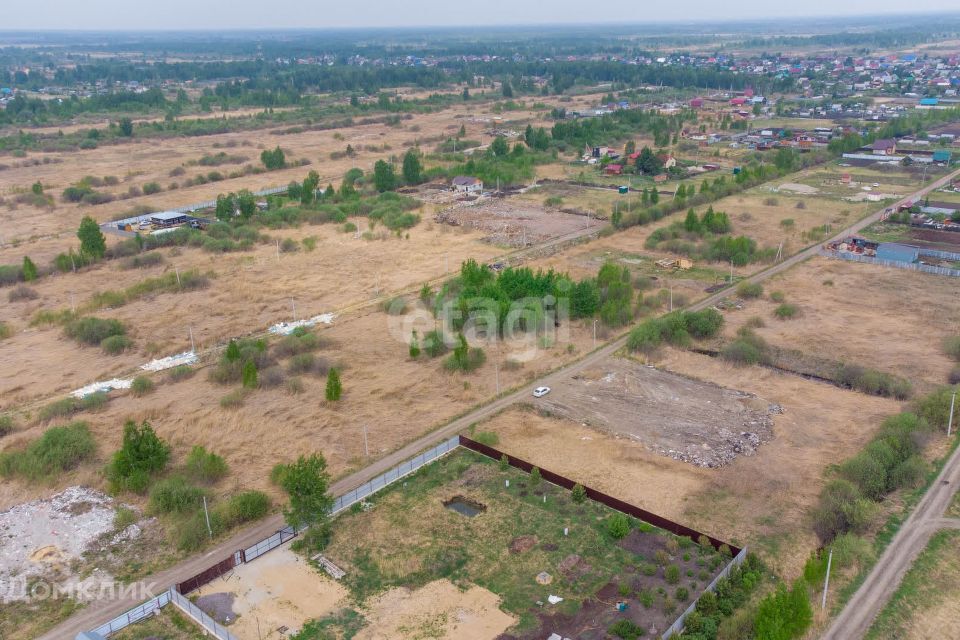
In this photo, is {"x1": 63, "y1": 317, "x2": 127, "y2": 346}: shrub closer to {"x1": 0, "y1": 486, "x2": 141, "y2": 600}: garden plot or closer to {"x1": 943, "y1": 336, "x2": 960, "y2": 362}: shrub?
{"x1": 0, "y1": 486, "x2": 141, "y2": 600}: garden plot

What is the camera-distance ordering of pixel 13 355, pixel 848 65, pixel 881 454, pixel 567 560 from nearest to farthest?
pixel 567 560, pixel 881 454, pixel 13 355, pixel 848 65

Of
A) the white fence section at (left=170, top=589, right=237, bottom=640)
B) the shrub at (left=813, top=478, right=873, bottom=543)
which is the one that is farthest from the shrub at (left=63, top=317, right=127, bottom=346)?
the shrub at (left=813, top=478, right=873, bottom=543)

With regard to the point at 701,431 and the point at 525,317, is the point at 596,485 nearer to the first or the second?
the point at 701,431

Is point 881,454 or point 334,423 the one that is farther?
point 334,423

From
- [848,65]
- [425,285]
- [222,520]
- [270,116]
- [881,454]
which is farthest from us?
[848,65]

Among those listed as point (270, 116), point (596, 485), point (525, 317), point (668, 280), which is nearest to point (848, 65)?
point (270, 116)

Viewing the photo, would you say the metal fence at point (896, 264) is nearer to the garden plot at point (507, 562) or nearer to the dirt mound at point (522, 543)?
the garden plot at point (507, 562)

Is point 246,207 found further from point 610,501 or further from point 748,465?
point 748,465
